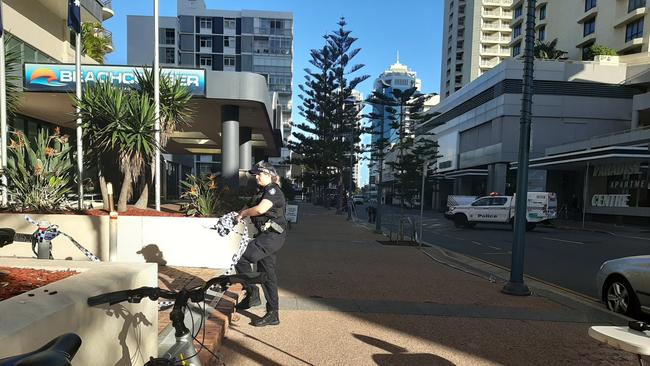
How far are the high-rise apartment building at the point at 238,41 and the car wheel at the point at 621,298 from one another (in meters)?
69.4

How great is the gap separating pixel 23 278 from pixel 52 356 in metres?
2.09

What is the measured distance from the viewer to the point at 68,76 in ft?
42.0

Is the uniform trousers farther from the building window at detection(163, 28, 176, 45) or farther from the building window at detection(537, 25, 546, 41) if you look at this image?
the building window at detection(163, 28, 176, 45)

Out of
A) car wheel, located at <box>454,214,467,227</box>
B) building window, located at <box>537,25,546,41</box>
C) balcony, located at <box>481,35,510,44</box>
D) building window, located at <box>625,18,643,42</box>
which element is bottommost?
car wheel, located at <box>454,214,467,227</box>

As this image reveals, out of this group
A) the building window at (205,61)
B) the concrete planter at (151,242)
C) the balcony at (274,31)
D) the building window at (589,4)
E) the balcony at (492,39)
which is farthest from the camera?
the balcony at (492,39)

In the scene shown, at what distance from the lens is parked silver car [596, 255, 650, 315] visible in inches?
250

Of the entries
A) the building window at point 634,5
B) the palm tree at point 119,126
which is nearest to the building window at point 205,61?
the building window at point 634,5

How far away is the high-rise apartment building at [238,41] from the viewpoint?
7344 cm

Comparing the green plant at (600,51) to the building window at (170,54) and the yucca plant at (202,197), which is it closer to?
the yucca plant at (202,197)

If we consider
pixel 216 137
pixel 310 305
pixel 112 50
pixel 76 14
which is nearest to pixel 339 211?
pixel 216 137

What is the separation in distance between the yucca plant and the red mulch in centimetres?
517

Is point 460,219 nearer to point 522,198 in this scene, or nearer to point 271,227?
point 522,198

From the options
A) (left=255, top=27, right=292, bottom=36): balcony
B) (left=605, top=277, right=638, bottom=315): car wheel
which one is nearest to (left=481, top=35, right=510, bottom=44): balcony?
(left=255, top=27, right=292, bottom=36): balcony

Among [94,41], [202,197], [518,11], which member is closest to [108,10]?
[94,41]
